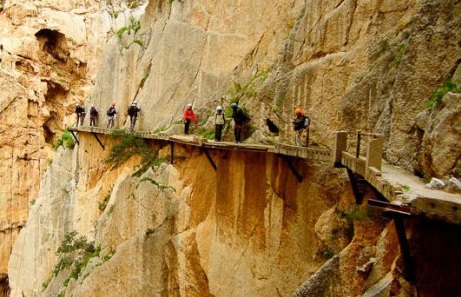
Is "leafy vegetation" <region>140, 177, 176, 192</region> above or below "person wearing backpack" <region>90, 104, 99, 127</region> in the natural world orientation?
below

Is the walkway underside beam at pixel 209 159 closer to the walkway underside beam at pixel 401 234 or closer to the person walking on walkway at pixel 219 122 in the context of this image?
the person walking on walkway at pixel 219 122

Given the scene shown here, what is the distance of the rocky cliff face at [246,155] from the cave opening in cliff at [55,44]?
18.2 metres

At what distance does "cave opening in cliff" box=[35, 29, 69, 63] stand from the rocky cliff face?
18.2m

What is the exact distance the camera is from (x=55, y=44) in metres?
40.9

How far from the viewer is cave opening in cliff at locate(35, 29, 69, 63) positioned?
40.0m

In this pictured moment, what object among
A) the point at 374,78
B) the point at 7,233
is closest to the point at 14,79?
the point at 7,233

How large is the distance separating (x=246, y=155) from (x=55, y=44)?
3362 cm

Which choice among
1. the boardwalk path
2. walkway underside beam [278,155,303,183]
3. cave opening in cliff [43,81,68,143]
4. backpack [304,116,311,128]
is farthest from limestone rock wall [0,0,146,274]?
the boardwalk path

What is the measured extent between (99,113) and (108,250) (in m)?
8.87

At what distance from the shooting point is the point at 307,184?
10.9 meters

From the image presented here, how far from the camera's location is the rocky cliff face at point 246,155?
25.4 ft

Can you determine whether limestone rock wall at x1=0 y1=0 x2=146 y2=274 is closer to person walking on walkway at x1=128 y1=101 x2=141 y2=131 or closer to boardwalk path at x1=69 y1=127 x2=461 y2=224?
person walking on walkway at x1=128 y1=101 x2=141 y2=131

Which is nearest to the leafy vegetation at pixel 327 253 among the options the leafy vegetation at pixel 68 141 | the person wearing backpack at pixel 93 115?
the person wearing backpack at pixel 93 115

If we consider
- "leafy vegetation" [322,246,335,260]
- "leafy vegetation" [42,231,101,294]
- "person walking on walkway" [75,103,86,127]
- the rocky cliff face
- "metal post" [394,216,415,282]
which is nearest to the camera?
"metal post" [394,216,415,282]
